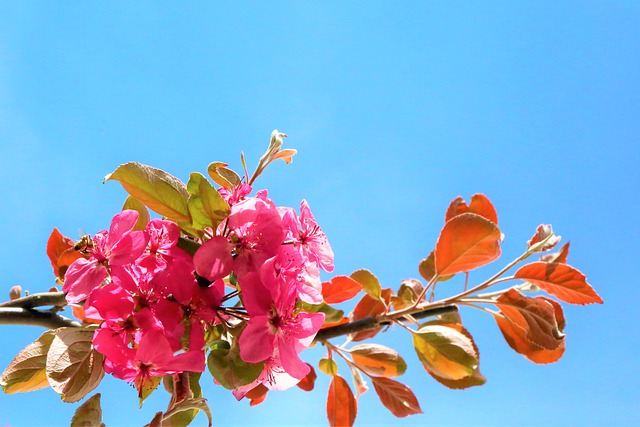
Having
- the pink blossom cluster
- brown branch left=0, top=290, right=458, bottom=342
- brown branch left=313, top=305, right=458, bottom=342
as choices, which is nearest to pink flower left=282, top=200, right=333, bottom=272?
the pink blossom cluster

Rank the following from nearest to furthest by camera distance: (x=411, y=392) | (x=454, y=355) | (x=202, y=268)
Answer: (x=202, y=268)
(x=454, y=355)
(x=411, y=392)

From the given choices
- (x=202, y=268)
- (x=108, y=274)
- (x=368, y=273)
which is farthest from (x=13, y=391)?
(x=368, y=273)

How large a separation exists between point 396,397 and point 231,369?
0.52m

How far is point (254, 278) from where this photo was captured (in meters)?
0.71

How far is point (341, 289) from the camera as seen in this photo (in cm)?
103

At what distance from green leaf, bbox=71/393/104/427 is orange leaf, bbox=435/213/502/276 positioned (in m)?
0.64

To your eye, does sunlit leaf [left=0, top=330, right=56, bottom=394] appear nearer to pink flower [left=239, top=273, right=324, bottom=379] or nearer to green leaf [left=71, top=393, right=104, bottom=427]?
green leaf [left=71, top=393, right=104, bottom=427]

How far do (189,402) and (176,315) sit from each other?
0.12m

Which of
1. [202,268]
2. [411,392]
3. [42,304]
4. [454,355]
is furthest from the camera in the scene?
[411,392]

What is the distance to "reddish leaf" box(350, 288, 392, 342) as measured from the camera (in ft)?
3.81

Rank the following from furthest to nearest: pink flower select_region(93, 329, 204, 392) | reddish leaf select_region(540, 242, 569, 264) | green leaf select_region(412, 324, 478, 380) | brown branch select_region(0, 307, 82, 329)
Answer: reddish leaf select_region(540, 242, 569, 264) → green leaf select_region(412, 324, 478, 380) → brown branch select_region(0, 307, 82, 329) → pink flower select_region(93, 329, 204, 392)

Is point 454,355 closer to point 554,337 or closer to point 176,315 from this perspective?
point 554,337

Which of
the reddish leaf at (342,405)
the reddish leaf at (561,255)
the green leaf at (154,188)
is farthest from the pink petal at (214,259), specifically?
the reddish leaf at (561,255)

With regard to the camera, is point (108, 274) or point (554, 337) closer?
point (108, 274)
